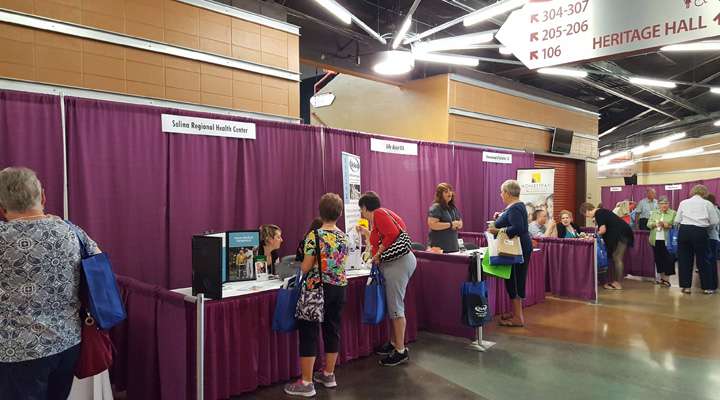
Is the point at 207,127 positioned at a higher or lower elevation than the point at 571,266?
higher

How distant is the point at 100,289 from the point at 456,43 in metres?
4.81

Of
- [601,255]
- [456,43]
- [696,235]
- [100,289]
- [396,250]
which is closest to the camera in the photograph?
[100,289]

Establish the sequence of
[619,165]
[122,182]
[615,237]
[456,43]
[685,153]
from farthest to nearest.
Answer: [619,165]
[685,153]
[615,237]
[456,43]
[122,182]

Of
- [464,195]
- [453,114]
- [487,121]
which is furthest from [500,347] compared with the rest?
[487,121]

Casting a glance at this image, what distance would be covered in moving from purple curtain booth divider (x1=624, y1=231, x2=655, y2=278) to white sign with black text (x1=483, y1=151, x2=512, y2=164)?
2721mm

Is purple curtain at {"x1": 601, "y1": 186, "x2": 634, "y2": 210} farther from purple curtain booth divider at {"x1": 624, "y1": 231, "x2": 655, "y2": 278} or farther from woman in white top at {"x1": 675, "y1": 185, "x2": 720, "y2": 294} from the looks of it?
woman in white top at {"x1": 675, "y1": 185, "x2": 720, "y2": 294}

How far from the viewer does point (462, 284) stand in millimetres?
4254

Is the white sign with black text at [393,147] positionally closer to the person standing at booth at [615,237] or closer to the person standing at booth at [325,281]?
the person standing at booth at [325,281]

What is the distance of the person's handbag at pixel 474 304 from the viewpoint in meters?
4.02

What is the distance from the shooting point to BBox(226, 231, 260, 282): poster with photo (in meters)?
3.43

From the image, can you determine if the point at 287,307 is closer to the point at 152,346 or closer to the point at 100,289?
the point at 152,346

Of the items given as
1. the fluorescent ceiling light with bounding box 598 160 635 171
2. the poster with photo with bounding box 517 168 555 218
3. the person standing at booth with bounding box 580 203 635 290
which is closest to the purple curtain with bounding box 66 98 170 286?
the poster with photo with bounding box 517 168 555 218

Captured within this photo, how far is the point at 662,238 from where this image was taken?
7320 millimetres

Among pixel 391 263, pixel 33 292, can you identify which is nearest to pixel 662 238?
pixel 391 263
